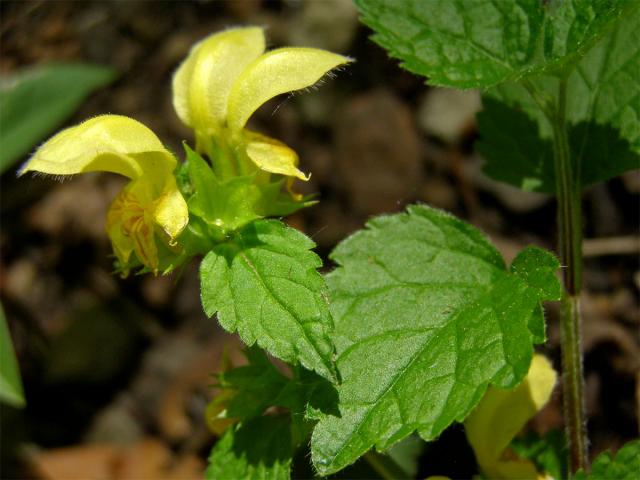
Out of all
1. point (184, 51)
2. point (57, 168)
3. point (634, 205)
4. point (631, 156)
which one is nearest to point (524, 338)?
point (631, 156)

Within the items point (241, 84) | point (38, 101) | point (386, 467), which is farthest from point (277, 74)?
point (38, 101)

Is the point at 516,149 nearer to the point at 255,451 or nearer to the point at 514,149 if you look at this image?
the point at 514,149

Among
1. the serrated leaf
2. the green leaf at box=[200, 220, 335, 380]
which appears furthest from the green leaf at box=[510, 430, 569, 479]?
the green leaf at box=[200, 220, 335, 380]

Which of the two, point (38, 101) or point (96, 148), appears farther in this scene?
point (38, 101)

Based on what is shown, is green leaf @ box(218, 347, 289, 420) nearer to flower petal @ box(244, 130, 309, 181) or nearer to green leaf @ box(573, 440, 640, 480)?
flower petal @ box(244, 130, 309, 181)

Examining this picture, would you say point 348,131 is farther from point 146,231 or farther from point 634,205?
point 146,231
